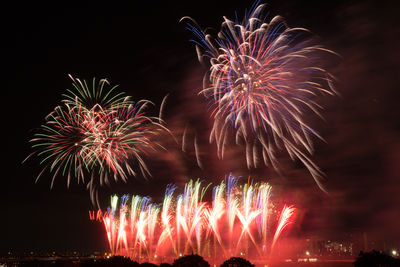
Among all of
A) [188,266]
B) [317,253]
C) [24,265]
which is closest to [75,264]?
[24,265]

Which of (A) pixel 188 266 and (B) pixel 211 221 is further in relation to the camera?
(B) pixel 211 221

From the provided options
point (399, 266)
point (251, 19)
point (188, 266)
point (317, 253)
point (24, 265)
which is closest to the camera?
point (399, 266)

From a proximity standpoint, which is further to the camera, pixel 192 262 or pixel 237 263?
pixel 192 262

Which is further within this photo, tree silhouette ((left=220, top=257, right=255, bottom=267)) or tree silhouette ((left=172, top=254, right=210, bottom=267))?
tree silhouette ((left=172, top=254, right=210, bottom=267))

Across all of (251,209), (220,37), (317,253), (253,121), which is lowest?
(317,253)

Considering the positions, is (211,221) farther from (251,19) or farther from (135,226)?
(251,19)

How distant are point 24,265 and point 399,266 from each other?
29628 mm

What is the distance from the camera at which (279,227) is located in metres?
36.8

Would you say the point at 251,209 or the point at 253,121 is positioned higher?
the point at 253,121

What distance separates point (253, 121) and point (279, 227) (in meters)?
14.1

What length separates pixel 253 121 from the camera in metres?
28.0

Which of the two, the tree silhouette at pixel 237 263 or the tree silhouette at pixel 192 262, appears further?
the tree silhouette at pixel 192 262

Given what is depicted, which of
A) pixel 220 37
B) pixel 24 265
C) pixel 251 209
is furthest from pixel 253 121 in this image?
pixel 24 265

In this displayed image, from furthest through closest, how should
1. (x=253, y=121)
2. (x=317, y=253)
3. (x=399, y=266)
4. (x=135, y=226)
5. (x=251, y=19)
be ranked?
(x=317, y=253) < (x=135, y=226) < (x=253, y=121) < (x=251, y=19) < (x=399, y=266)
